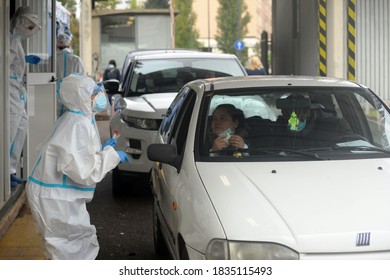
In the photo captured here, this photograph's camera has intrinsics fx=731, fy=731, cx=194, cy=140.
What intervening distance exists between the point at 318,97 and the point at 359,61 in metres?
9.18

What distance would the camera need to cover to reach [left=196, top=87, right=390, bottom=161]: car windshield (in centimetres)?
504

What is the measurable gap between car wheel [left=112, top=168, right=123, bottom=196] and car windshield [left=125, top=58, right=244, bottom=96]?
137cm

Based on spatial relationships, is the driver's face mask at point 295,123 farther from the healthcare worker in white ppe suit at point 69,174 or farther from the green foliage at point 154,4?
the green foliage at point 154,4

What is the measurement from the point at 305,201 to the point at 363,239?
442 millimetres

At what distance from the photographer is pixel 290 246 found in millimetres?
3896

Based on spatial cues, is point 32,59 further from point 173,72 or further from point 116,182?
point 173,72

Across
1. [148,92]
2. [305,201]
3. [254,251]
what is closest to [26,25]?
[148,92]

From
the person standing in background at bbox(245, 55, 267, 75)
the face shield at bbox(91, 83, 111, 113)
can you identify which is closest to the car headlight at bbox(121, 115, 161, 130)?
the face shield at bbox(91, 83, 111, 113)

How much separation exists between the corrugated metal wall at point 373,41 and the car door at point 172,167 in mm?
8686

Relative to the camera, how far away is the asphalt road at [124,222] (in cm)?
666

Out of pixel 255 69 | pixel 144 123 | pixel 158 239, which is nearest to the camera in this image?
pixel 158 239

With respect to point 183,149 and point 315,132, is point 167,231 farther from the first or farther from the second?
point 315,132

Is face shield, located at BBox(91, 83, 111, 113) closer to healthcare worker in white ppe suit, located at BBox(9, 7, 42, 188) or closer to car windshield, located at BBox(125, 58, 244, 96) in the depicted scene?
healthcare worker in white ppe suit, located at BBox(9, 7, 42, 188)

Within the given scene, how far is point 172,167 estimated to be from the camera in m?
5.24
